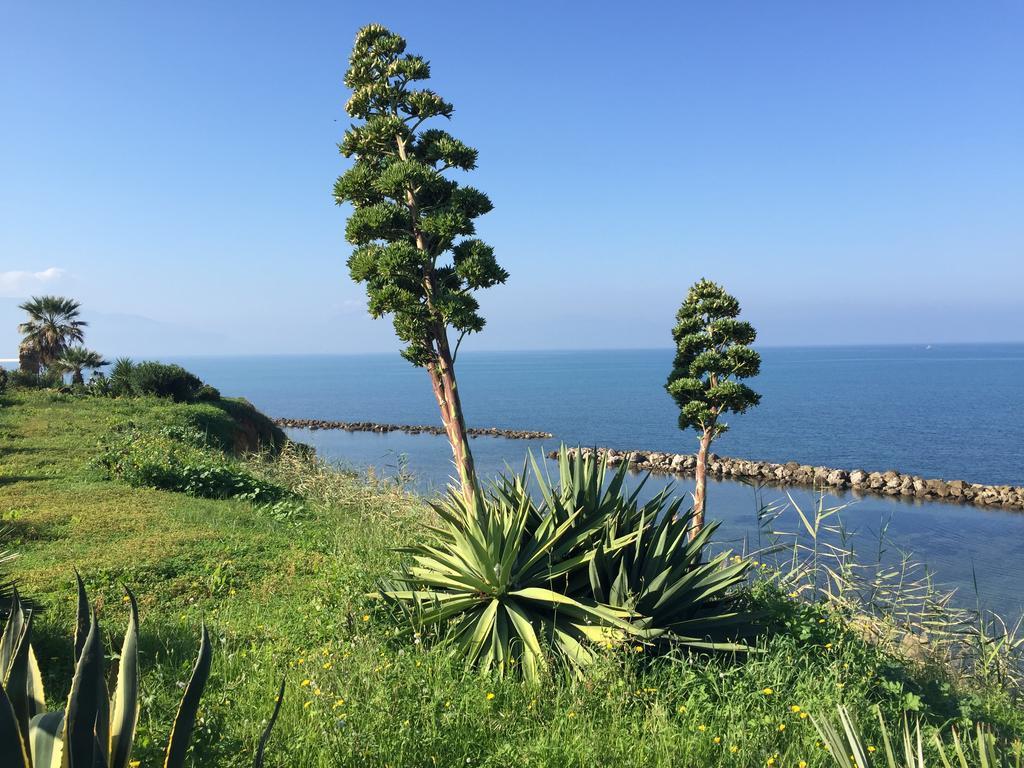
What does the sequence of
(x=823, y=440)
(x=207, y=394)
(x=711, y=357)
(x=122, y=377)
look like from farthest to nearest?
1. (x=823, y=440)
2. (x=207, y=394)
3. (x=122, y=377)
4. (x=711, y=357)

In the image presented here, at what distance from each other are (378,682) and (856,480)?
32.2m

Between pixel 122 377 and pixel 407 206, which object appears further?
pixel 122 377

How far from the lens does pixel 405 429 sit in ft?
183

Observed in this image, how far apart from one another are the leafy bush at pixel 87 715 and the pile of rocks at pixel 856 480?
23.5m

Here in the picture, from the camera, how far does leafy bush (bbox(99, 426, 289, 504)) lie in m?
12.6

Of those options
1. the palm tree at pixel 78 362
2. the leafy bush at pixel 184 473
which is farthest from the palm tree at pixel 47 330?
the leafy bush at pixel 184 473

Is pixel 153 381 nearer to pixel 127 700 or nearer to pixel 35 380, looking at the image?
pixel 35 380

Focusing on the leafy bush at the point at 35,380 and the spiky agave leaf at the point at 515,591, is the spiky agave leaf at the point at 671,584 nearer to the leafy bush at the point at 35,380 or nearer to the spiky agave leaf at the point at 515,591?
the spiky agave leaf at the point at 515,591

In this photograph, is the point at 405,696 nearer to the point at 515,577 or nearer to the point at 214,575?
the point at 515,577

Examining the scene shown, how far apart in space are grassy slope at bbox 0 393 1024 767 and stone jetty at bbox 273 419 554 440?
4178cm

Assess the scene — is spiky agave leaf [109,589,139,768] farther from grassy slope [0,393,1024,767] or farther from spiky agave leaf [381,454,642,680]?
spiky agave leaf [381,454,642,680]

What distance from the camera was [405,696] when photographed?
408 cm

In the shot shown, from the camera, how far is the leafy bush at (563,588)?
16.0 feet

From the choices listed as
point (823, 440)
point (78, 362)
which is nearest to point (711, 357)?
point (78, 362)
